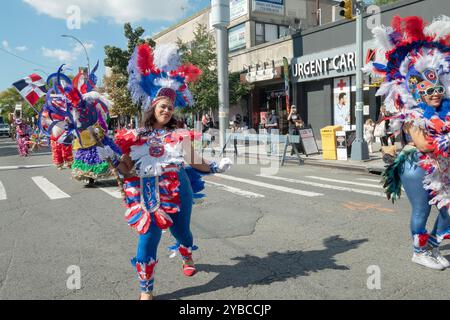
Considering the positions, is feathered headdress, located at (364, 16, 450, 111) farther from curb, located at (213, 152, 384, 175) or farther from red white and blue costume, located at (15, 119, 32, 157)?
red white and blue costume, located at (15, 119, 32, 157)

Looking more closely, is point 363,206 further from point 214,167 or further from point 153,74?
point 153,74

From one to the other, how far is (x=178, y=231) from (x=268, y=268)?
102 centimetres

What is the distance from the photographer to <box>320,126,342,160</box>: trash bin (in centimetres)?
1305

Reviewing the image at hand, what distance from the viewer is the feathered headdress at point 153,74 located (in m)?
3.47

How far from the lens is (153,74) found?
3.49 meters

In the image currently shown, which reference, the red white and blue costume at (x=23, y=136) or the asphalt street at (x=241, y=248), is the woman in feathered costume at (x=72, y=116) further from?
the red white and blue costume at (x=23, y=136)

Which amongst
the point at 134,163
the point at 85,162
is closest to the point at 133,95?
the point at 134,163

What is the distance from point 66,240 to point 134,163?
2.38 m

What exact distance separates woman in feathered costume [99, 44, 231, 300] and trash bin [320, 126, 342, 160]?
33.1ft

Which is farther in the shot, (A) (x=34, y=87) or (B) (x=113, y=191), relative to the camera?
(B) (x=113, y=191)

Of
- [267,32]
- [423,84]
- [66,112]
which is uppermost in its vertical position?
[267,32]

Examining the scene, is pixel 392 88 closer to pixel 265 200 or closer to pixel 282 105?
pixel 265 200

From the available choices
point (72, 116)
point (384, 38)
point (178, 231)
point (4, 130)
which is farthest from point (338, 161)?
point (4, 130)

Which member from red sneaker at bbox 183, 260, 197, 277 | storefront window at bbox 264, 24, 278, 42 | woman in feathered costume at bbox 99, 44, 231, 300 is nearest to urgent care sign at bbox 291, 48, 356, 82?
storefront window at bbox 264, 24, 278, 42
